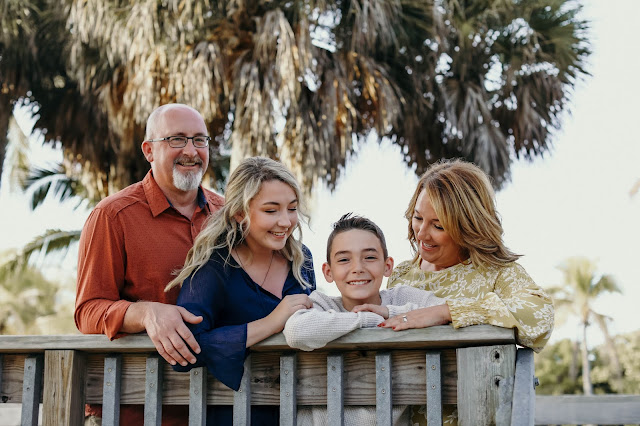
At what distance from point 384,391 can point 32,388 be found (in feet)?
4.11

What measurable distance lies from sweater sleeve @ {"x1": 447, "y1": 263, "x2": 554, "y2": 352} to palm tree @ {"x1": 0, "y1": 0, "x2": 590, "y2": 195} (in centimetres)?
703

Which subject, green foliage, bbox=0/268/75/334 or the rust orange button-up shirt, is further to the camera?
green foliage, bbox=0/268/75/334

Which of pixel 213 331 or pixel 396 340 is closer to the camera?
pixel 396 340

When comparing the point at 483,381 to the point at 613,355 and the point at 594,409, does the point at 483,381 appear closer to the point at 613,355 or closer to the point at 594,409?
the point at 594,409

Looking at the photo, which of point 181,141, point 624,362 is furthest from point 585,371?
point 181,141

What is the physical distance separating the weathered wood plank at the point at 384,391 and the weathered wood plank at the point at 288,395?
0.27 metres

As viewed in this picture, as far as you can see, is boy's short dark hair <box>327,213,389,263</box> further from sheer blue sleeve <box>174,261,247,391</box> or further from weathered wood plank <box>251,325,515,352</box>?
weathered wood plank <box>251,325,515,352</box>

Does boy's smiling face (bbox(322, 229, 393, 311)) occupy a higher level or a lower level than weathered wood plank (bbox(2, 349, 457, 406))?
higher

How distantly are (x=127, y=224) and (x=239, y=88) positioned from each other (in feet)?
21.0

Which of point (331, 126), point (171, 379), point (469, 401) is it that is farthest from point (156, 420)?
point (331, 126)

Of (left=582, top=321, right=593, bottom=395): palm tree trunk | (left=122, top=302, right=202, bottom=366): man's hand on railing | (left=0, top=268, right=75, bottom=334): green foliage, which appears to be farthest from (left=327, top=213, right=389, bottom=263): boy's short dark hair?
(left=582, top=321, right=593, bottom=395): palm tree trunk

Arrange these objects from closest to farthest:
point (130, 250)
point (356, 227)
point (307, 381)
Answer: point (307, 381), point (356, 227), point (130, 250)

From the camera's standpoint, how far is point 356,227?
2.84m

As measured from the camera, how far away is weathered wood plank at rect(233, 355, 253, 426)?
8.11ft
